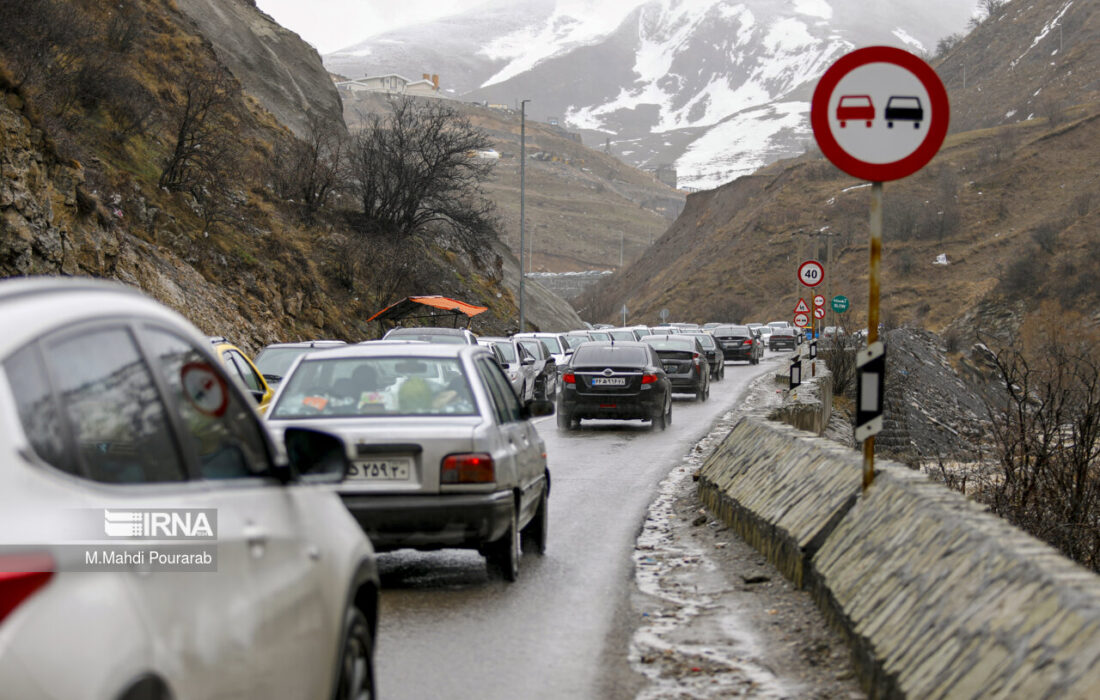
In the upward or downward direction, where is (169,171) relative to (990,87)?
downward

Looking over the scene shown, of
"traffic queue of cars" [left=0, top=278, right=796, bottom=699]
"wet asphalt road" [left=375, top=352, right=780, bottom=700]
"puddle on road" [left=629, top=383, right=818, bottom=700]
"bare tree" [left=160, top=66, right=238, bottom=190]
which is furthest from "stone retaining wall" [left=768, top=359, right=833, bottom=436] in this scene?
"bare tree" [left=160, top=66, right=238, bottom=190]

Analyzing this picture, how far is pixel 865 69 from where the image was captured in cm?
717

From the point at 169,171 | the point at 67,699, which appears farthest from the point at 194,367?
the point at 169,171

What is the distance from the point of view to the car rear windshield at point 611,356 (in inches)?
861

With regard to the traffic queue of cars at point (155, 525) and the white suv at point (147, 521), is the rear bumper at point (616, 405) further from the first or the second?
the white suv at point (147, 521)

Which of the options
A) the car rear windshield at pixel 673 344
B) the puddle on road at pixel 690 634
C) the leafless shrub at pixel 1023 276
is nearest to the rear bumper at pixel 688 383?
the car rear windshield at pixel 673 344

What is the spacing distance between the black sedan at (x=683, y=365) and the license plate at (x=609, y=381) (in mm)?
8068

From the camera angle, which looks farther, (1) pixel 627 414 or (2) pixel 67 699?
(1) pixel 627 414

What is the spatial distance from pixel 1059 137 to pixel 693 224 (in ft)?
132

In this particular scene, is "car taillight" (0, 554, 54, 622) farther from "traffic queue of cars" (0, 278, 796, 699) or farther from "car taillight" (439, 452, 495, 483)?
"car taillight" (439, 452, 495, 483)

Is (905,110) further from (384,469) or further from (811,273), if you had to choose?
(811,273)

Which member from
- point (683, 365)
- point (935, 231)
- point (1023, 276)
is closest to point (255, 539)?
point (683, 365)

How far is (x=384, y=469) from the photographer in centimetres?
778

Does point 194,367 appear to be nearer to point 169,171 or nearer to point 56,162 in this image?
point 56,162
